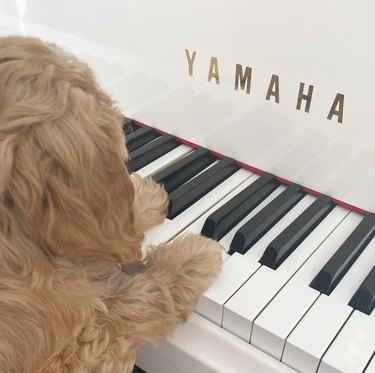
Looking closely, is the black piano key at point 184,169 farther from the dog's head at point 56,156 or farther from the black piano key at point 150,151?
the dog's head at point 56,156

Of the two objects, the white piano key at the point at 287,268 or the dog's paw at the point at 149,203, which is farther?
the dog's paw at the point at 149,203

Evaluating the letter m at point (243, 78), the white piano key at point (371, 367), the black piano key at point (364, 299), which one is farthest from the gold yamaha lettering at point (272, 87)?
the white piano key at point (371, 367)

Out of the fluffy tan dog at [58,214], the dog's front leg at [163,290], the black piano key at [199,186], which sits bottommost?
the dog's front leg at [163,290]

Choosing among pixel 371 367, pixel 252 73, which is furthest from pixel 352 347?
pixel 252 73

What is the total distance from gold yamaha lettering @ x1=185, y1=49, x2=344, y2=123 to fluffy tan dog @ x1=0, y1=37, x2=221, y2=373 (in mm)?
331

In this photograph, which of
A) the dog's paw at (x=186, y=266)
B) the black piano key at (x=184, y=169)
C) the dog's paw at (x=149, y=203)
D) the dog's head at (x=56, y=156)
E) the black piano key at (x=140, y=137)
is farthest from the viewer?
the black piano key at (x=140, y=137)

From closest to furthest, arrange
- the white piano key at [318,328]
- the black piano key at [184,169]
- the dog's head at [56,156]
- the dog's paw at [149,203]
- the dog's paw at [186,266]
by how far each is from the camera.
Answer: the dog's head at [56,156]
the white piano key at [318,328]
the dog's paw at [186,266]
the dog's paw at [149,203]
the black piano key at [184,169]

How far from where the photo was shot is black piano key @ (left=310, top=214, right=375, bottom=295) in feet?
2.62

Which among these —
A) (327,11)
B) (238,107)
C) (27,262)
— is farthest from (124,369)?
(327,11)

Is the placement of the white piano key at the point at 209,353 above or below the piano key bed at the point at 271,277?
below

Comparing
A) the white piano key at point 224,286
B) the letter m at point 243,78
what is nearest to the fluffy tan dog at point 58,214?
the white piano key at point 224,286

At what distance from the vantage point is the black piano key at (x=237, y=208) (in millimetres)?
925

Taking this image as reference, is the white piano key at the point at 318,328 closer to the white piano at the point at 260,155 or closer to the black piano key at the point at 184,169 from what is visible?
the white piano at the point at 260,155

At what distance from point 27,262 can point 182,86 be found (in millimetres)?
563
